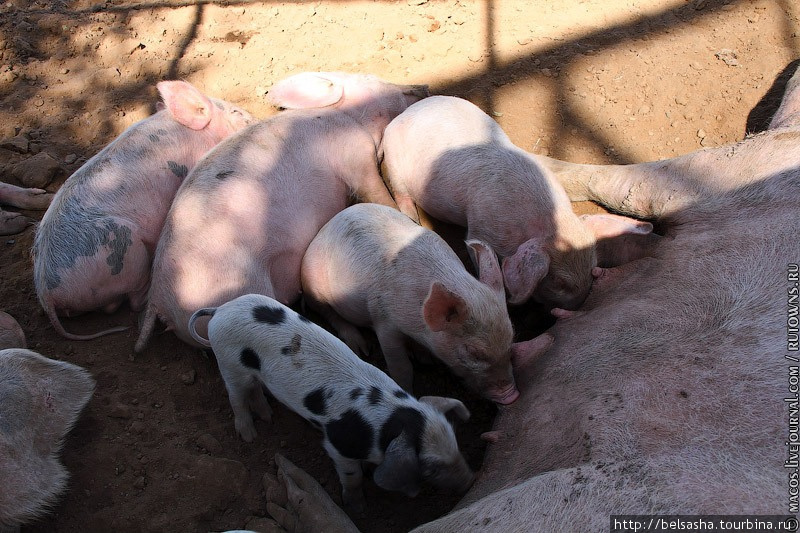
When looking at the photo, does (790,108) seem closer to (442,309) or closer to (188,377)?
(442,309)

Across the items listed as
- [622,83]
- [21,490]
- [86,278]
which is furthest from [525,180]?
[21,490]

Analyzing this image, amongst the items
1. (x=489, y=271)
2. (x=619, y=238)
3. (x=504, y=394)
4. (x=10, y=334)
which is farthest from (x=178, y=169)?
(x=619, y=238)

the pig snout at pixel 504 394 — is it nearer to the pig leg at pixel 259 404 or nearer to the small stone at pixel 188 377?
the pig leg at pixel 259 404

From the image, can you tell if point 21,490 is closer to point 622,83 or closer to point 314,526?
point 314,526

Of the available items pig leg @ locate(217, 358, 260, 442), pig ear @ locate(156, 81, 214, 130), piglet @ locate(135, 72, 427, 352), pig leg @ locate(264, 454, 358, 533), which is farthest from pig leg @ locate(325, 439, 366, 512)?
pig ear @ locate(156, 81, 214, 130)

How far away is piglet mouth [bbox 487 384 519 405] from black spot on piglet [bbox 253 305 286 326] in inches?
40.1

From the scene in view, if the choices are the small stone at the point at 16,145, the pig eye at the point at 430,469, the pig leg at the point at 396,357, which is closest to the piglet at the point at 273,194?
the pig leg at the point at 396,357

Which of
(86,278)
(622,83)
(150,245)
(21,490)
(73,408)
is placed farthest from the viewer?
(622,83)

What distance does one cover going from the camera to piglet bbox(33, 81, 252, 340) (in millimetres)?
3439

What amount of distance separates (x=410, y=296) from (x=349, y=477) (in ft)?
2.91

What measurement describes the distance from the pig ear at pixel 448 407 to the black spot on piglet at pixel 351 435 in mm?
316

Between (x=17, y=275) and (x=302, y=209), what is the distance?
5.75 feet

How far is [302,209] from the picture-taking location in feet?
12.2

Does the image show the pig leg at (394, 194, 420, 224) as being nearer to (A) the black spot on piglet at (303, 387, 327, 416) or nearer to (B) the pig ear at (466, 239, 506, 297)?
(B) the pig ear at (466, 239, 506, 297)
